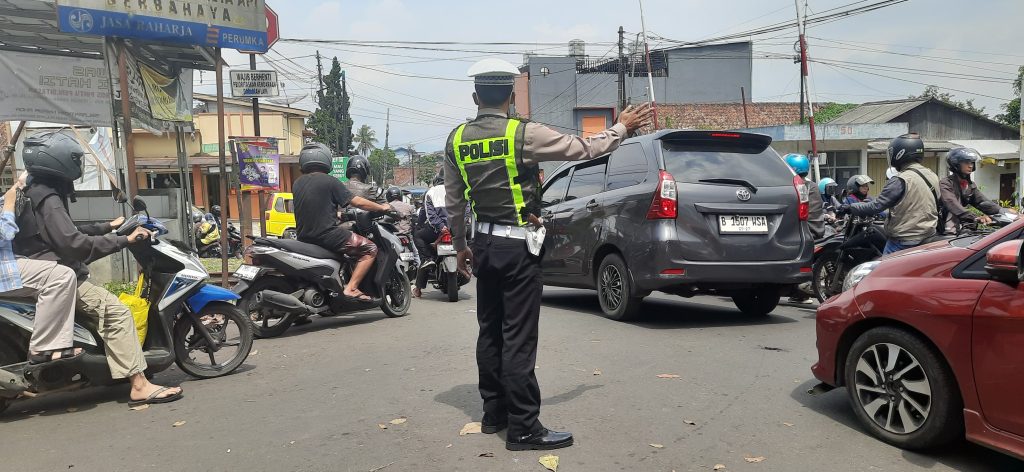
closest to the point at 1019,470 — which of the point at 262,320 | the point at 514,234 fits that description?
the point at 514,234

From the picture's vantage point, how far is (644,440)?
3850 millimetres

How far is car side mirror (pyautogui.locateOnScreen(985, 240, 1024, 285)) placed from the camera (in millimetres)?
3121

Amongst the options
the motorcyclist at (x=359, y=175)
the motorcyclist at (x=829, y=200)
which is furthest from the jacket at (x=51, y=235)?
the motorcyclist at (x=829, y=200)

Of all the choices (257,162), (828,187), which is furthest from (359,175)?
(828,187)

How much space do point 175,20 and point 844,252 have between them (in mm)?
8595

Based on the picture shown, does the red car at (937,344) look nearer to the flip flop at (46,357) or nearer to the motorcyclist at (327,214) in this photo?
the flip flop at (46,357)

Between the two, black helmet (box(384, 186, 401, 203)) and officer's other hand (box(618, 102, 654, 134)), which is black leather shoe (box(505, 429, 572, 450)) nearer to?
officer's other hand (box(618, 102, 654, 134))

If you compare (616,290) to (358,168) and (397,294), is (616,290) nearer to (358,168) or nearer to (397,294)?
(397,294)

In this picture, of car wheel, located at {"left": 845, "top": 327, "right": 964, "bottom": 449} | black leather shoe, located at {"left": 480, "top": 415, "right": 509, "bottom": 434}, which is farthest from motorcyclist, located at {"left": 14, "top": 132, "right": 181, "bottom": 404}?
car wheel, located at {"left": 845, "top": 327, "right": 964, "bottom": 449}

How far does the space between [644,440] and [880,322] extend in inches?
54.3

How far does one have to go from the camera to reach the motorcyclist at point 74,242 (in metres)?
4.55

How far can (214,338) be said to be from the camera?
564cm

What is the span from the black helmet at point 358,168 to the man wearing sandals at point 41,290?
463 cm

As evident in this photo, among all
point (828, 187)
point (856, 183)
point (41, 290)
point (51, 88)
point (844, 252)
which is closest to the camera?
point (41, 290)
